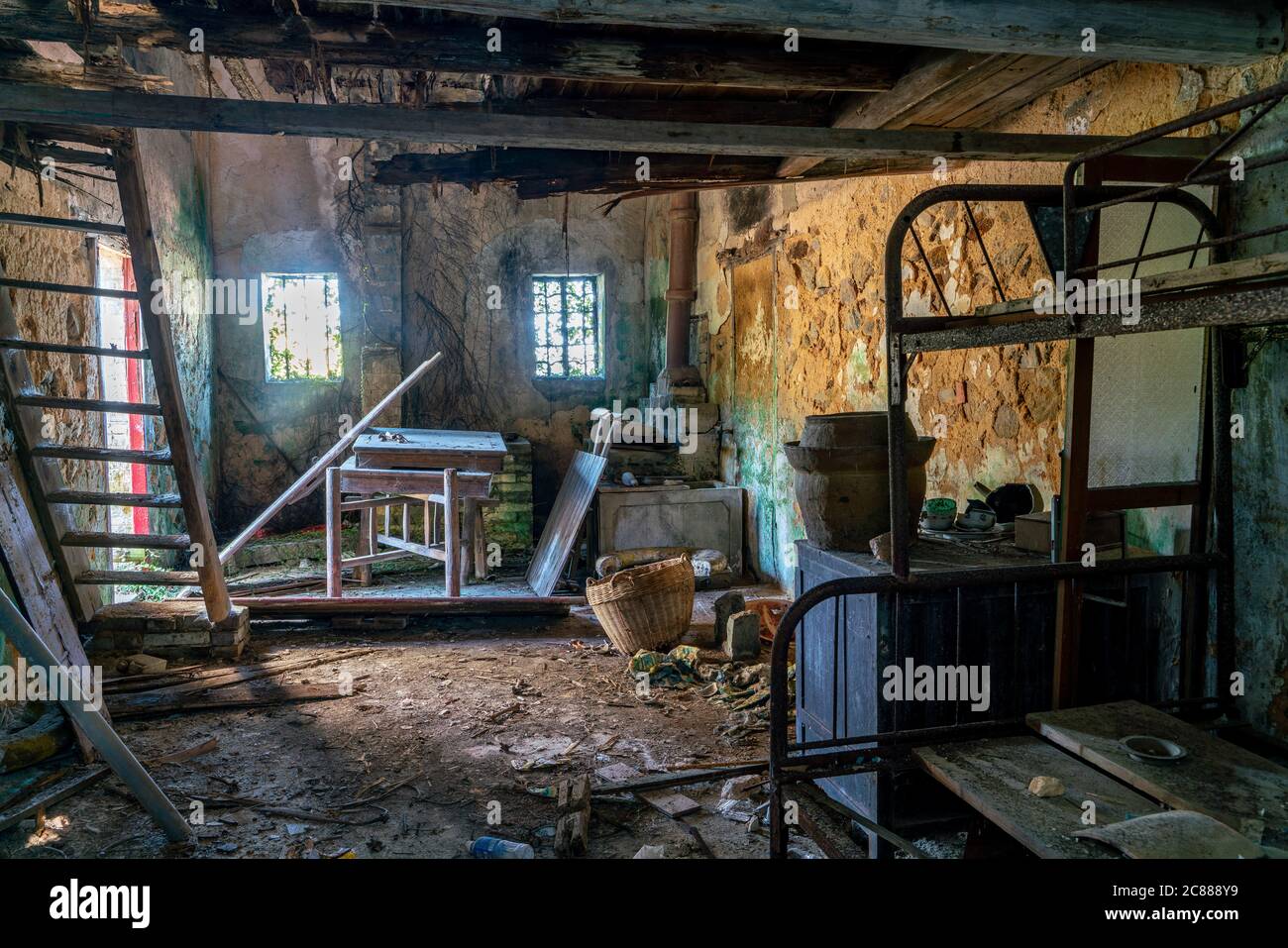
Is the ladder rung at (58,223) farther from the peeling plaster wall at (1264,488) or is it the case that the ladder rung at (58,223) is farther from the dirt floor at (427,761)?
the peeling plaster wall at (1264,488)

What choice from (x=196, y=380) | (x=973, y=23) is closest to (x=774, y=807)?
(x=973, y=23)

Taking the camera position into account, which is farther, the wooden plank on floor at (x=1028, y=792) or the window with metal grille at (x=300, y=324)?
the window with metal grille at (x=300, y=324)

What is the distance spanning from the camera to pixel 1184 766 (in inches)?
97.0

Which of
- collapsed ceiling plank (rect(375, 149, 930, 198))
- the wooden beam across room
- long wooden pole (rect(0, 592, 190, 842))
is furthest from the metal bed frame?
long wooden pole (rect(0, 592, 190, 842))

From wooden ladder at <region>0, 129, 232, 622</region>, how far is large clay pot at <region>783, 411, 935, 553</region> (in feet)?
11.0

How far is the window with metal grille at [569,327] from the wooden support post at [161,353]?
5906 millimetres

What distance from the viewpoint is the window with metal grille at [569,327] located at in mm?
10797

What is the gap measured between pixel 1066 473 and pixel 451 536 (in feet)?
16.0

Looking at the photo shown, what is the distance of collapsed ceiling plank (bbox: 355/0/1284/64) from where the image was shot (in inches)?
100

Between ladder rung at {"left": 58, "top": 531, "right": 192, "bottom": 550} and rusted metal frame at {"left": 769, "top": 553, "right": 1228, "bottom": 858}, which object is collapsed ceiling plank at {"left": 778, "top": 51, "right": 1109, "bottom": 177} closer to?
rusted metal frame at {"left": 769, "top": 553, "right": 1228, "bottom": 858}

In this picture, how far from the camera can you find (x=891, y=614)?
3.05 meters

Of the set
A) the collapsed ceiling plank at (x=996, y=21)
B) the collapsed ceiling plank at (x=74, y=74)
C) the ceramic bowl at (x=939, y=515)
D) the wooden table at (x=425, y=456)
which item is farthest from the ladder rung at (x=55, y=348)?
the ceramic bowl at (x=939, y=515)

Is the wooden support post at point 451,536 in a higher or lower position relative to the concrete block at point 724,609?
higher
